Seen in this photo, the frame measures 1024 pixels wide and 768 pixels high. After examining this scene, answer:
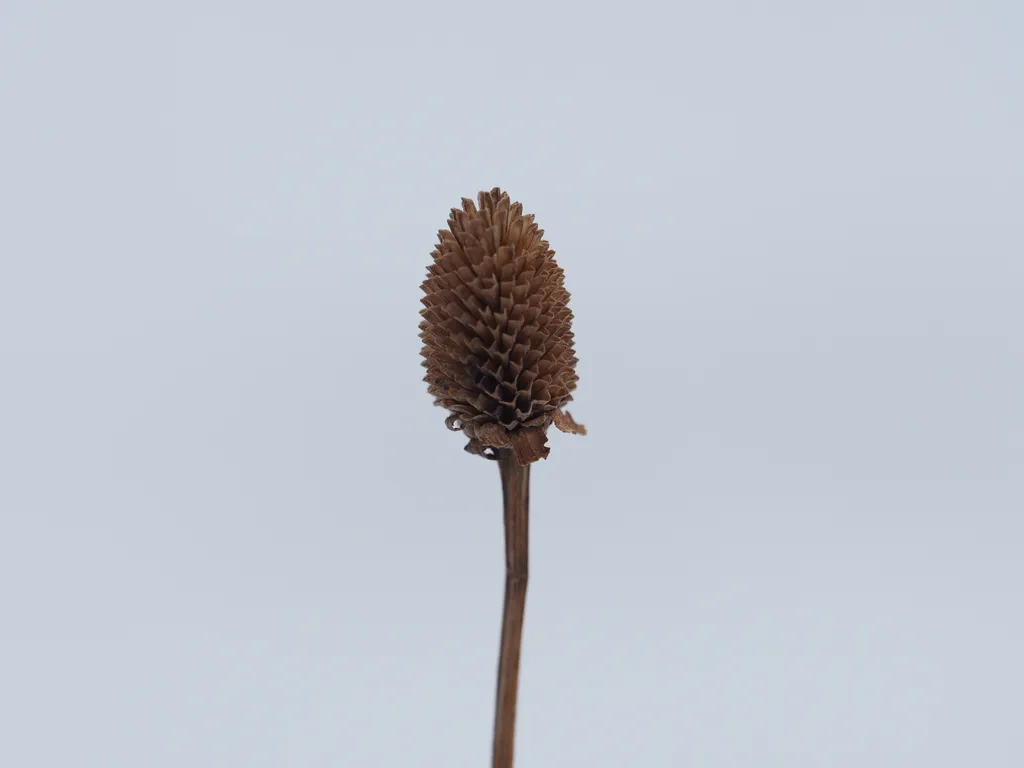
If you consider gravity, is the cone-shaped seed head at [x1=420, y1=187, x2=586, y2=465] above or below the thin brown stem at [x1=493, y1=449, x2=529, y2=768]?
above

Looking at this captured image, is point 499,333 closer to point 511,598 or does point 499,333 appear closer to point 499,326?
point 499,326

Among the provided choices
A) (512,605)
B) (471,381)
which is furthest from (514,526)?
(471,381)

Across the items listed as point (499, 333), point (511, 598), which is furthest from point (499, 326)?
point (511, 598)

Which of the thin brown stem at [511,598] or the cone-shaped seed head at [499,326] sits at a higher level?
the cone-shaped seed head at [499,326]

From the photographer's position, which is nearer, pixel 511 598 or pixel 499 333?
pixel 499 333

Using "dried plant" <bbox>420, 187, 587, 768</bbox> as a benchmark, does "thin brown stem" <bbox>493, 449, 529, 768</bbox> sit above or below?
below

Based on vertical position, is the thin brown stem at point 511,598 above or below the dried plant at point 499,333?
below
